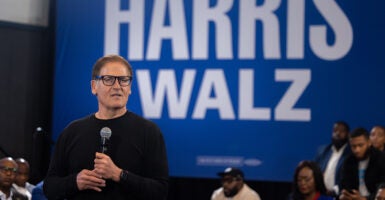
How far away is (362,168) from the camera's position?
20.7ft

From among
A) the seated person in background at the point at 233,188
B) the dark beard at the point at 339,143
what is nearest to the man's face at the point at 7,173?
the seated person in background at the point at 233,188

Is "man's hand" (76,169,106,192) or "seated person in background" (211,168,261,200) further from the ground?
"man's hand" (76,169,106,192)

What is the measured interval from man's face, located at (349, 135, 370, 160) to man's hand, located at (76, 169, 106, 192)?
4.09 m

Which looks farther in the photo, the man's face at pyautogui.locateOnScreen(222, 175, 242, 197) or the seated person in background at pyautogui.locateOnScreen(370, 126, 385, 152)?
the man's face at pyautogui.locateOnScreen(222, 175, 242, 197)

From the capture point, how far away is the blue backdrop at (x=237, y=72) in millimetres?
7934

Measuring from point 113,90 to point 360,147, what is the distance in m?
4.06

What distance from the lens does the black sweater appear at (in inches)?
104

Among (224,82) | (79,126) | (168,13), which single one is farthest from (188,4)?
(79,126)

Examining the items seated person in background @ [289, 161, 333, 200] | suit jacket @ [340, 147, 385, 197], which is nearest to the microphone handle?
seated person in background @ [289, 161, 333, 200]

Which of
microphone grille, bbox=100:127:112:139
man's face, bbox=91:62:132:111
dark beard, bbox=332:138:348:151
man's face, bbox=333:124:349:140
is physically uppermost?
man's face, bbox=91:62:132:111

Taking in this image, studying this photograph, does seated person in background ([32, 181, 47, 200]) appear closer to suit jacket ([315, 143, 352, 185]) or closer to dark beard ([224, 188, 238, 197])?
dark beard ([224, 188, 238, 197])

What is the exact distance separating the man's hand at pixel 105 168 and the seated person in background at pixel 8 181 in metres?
3.69

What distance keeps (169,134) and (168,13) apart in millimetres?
1352

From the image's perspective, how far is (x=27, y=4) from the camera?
979cm
